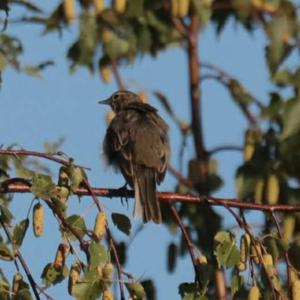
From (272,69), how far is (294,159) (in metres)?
2.03

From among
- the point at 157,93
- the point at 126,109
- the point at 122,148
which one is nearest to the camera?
the point at 122,148

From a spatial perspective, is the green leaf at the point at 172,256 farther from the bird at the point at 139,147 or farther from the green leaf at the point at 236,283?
the green leaf at the point at 236,283

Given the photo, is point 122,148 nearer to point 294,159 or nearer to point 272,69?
point 294,159

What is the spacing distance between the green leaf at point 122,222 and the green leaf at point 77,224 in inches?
11.0

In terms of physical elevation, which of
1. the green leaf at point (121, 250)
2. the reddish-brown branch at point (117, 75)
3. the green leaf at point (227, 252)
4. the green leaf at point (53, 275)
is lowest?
the green leaf at point (53, 275)

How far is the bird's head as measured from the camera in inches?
355

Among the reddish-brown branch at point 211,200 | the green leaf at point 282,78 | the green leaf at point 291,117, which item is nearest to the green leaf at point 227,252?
the reddish-brown branch at point 211,200

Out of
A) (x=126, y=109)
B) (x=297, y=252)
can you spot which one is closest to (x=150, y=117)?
(x=126, y=109)

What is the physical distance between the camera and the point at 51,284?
4746 mm

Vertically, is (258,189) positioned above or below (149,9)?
below

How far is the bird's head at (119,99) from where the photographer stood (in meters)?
9.02

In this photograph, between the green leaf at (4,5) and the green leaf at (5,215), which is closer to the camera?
the green leaf at (5,215)

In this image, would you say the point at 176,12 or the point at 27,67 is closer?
the point at 27,67

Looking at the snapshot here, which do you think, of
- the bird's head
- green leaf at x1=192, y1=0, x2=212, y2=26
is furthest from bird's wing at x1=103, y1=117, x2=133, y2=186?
the bird's head
